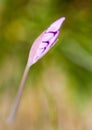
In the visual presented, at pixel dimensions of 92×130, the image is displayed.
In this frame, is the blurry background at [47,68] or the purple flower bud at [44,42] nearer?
the purple flower bud at [44,42]

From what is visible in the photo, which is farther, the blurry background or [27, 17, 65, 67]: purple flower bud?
the blurry background

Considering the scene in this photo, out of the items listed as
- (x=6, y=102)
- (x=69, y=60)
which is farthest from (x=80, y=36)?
(x=6, y=102)

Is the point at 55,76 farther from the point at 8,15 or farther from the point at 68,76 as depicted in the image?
the point at 8,15

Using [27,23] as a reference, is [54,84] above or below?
below

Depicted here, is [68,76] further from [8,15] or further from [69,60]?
[8,15]

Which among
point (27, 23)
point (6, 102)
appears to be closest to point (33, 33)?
point (27, 23)

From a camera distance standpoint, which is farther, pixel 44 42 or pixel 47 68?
pixel 47 68
